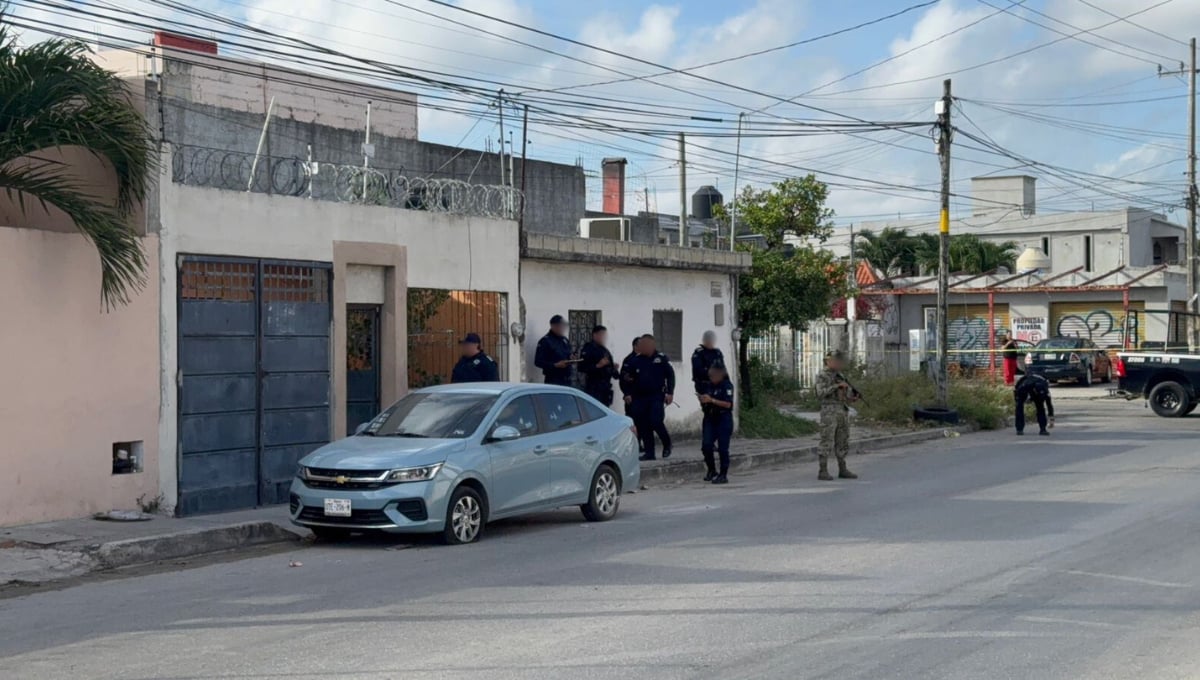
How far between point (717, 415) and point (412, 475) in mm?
6478

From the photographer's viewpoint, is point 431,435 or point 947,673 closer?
point 947,673

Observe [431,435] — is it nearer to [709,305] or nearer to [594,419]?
[594,419]

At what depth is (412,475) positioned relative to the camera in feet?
39.8

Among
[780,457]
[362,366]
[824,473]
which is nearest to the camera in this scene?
[362,366]

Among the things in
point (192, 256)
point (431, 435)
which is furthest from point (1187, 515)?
point (192, 256)

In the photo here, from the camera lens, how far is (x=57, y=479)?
44.1 ft

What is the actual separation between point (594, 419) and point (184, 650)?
699cm

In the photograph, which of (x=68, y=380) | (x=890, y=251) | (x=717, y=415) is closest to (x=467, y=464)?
(x=68, y=380)

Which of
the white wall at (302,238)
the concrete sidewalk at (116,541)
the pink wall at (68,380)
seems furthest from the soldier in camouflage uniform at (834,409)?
the pink wall at (68,380)

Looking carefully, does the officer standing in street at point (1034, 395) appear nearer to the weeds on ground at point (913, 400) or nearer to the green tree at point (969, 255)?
the weeds on ground at point (913, 400)

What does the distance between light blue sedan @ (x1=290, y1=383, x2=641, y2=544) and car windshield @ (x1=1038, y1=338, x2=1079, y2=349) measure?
32.0m

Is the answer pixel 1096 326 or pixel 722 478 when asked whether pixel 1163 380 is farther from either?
pixel 1096 326

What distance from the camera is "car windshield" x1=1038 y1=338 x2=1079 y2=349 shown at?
43.3 m

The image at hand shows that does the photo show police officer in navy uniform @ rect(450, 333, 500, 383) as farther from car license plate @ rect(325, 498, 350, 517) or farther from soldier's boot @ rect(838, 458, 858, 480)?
car license plate @ rect(325, 498, 350, 517)
